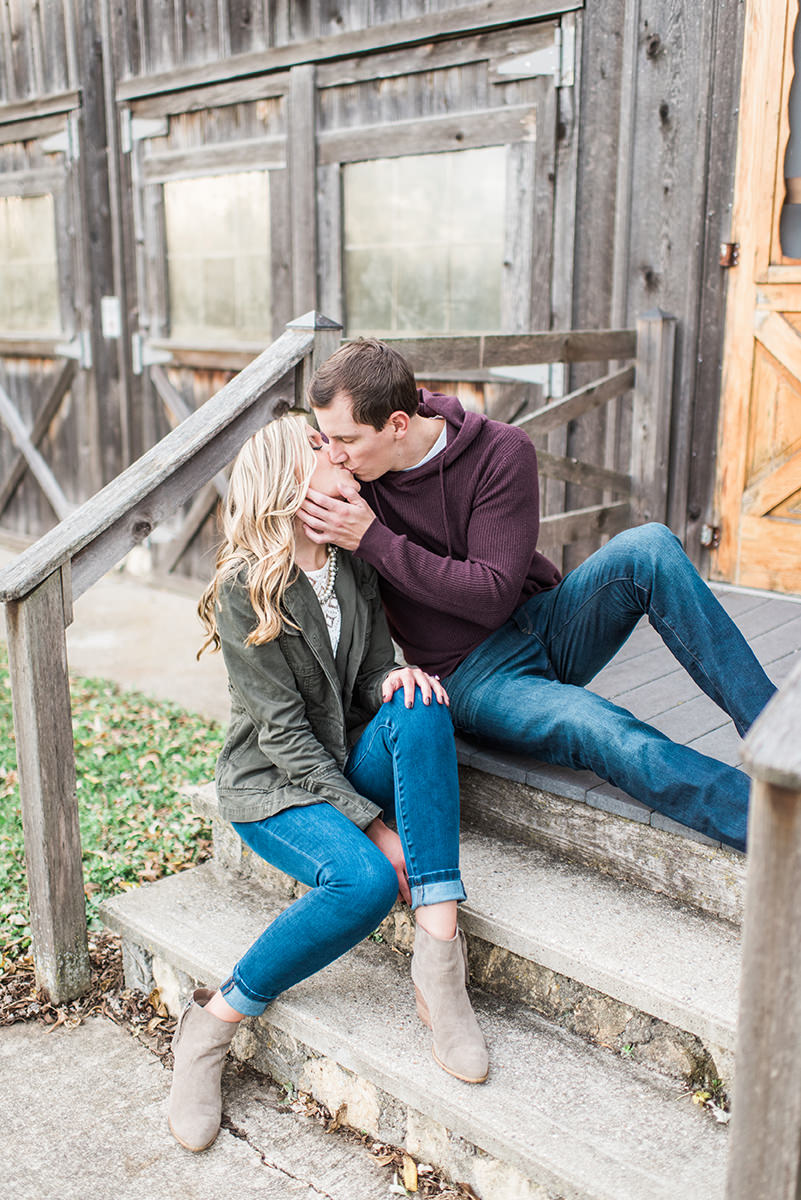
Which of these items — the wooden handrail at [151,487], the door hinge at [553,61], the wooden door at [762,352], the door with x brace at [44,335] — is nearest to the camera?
the wooden handrail at [151,487]

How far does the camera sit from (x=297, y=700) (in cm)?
252

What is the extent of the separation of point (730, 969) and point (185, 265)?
→ 602 centimetres

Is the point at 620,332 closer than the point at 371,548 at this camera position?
No

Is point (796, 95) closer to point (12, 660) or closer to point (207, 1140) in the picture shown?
point (12, 660)

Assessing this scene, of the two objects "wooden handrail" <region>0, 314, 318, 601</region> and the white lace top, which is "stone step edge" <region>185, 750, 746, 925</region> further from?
"wooden handrail" <region>0, 314, 318, 601</region>

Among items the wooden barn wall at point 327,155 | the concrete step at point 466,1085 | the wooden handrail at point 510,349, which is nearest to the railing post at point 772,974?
the concrete step at point 466,1085

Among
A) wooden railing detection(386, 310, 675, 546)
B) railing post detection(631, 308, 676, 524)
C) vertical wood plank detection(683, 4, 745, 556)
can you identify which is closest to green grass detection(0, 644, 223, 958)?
wooden railing detection(386, 310, 675, 546)

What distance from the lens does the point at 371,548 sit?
2.64m

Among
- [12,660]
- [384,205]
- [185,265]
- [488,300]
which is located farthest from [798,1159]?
[185,265]

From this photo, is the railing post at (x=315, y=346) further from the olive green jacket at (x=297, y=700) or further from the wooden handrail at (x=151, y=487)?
A: the olive green jacket at (x=297, y=700)

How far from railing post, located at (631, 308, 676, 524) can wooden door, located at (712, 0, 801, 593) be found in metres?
0.23

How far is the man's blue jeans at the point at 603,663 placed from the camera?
2414 millimetres

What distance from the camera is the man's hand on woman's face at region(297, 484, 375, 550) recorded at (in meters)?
2.58

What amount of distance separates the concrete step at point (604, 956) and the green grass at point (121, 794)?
1.25m
